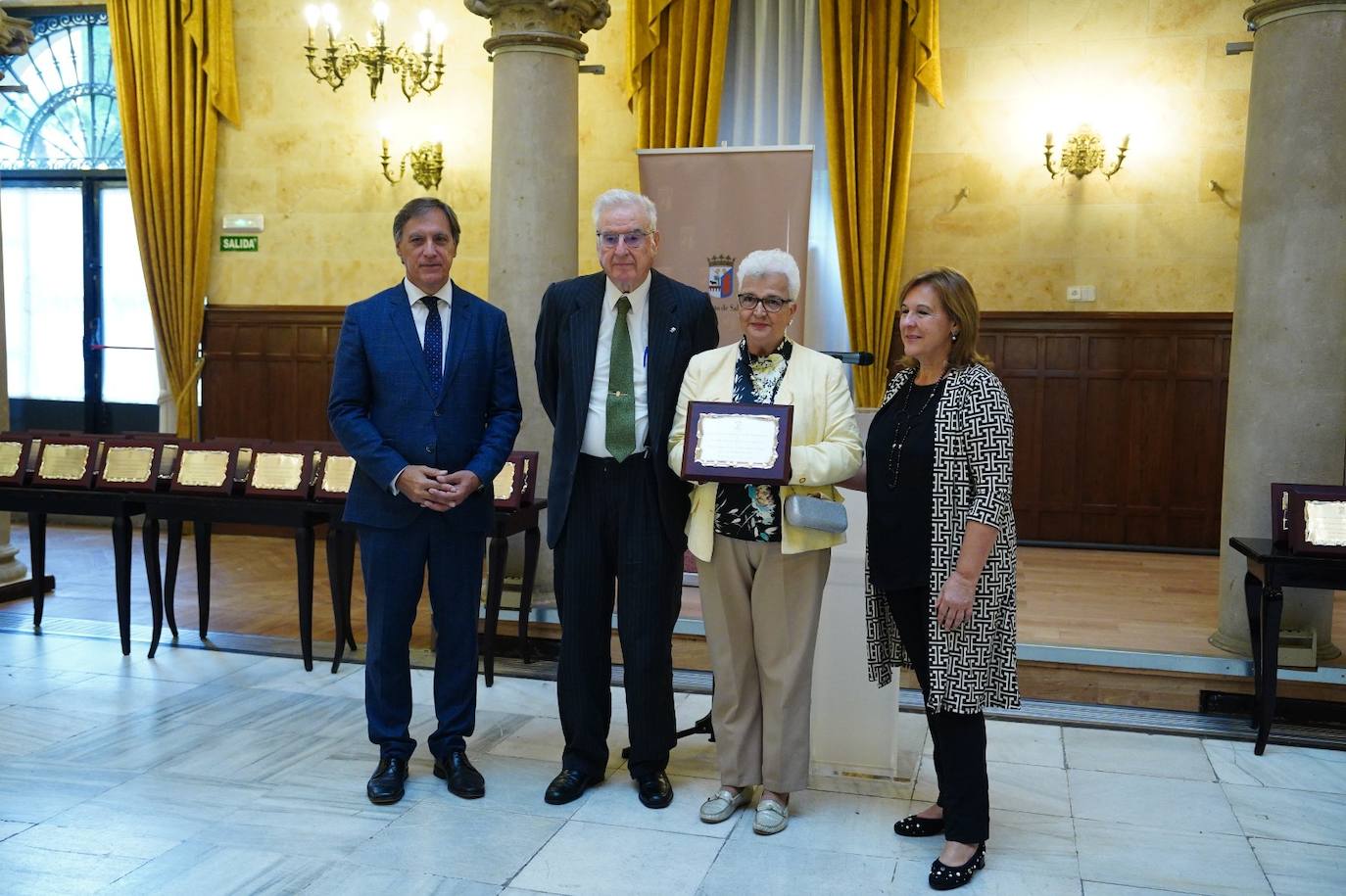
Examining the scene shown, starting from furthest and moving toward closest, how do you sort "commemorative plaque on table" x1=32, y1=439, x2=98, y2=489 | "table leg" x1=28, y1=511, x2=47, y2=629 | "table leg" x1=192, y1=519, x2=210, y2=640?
"table leg" x1=28, y1=511, x2=47, y2=629
"table leg" x1=192, y1=519, x2=210, y2=640
"commemorative plaque on table" x1=32, y1=439, x2=98, y2=489

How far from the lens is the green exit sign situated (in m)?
9.10

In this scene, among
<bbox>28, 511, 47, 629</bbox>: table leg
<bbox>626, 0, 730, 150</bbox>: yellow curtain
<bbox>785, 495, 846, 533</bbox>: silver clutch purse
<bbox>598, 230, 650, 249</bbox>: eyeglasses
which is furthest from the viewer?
<bbox>626, 0, 730, 150</bbox>: yellow curtain

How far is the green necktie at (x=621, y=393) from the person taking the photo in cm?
345

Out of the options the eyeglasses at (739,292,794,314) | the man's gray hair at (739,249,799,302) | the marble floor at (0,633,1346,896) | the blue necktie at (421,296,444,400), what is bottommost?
the marble floor at (0,633,1346,896)

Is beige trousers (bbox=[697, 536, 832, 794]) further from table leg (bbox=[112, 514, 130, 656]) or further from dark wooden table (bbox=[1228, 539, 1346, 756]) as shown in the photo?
table leg (bbox=[112, 514, 130, 656])

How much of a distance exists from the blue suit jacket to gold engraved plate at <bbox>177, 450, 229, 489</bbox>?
6.17ft

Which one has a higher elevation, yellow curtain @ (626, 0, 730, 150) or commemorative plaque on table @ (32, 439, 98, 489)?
yellow curtain @ (626, 0, 730, 150)

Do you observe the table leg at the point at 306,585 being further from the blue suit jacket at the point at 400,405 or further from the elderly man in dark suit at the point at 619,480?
the elderly man in dark suit at the point at 619,480

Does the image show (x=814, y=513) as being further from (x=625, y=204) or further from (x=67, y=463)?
(x=67, y=463)

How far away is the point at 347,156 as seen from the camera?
29.2ft

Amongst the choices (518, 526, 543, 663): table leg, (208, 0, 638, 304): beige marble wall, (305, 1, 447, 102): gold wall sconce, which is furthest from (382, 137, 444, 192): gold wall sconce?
(518, 526, 543, 663): table leg

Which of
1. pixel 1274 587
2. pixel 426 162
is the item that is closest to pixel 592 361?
pixel 1274 587

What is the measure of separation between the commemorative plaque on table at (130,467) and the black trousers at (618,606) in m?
2.65

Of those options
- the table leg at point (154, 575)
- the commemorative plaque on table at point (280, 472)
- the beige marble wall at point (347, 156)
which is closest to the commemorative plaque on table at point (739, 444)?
the commemorative plaque on table at point (280, 472)
